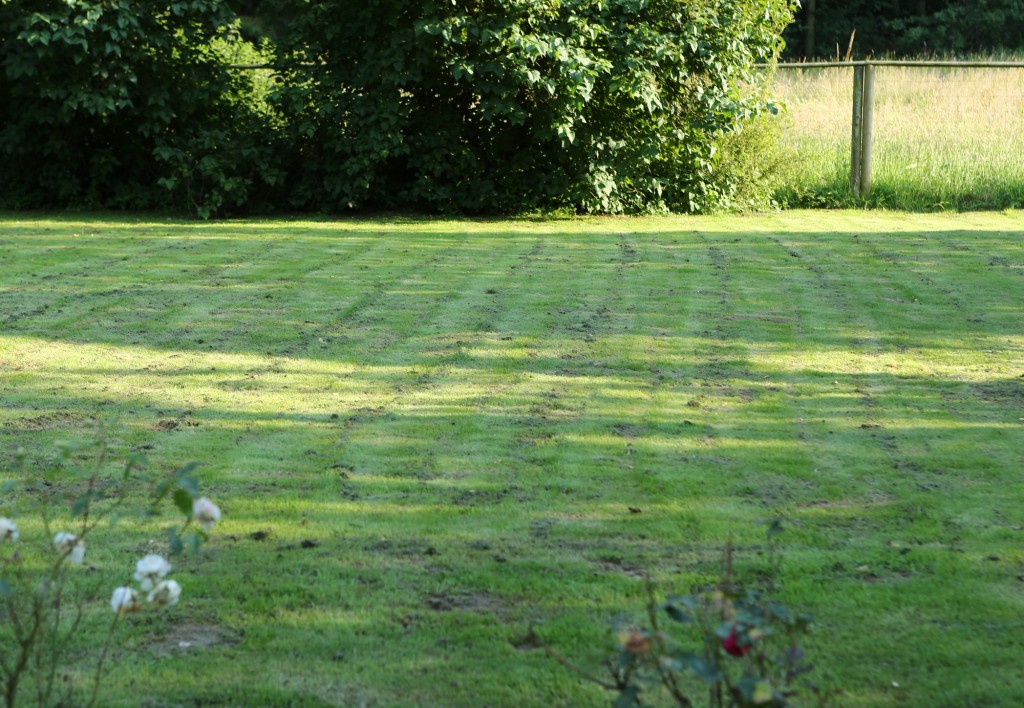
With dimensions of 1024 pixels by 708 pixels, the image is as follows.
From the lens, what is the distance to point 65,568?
310 cm

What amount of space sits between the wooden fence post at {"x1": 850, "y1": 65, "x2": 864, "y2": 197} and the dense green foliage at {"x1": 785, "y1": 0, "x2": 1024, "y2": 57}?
17.1m

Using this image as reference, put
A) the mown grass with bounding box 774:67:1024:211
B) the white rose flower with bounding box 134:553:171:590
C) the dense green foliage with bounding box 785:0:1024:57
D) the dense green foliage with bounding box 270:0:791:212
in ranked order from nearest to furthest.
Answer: the white rose flower with bounding box 134:553:171:590 → the dense green foliage with bounding box 270:0:791:212 → the mown grass with bounding box 774:67:1024:211 → the dense green foliage with bounding box 785:0:1024:57

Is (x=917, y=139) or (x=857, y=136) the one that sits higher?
(x=857, y=136)

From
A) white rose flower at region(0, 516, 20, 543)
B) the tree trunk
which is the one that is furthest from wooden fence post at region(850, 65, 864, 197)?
the tree trunk

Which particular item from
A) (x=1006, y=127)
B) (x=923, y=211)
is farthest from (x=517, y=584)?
(x=1006, y=127)

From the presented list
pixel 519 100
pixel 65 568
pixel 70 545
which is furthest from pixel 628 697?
pixel 519 100

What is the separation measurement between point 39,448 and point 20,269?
5383 millimetres

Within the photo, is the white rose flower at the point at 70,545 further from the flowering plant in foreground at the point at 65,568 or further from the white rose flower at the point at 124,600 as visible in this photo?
the white rose flower at the point at 124,600

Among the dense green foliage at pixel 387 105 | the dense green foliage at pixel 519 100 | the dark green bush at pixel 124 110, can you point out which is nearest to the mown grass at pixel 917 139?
the dense green foliage at pixel 387 105

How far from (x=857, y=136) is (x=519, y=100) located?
4.98m

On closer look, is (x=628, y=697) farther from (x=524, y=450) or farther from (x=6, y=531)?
(x=524, y=450)

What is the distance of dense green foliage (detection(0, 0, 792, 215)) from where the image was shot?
42.3ft

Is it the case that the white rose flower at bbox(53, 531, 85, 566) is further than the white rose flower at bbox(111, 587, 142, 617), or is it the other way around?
the white rose flower at bbox(53, 531, 85, 566)

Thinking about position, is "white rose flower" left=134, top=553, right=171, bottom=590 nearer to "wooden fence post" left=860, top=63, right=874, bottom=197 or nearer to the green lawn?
the green lawn
